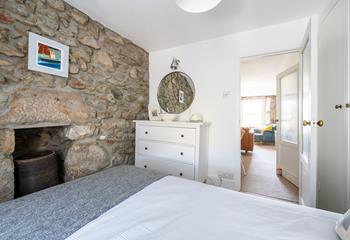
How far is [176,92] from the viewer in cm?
279

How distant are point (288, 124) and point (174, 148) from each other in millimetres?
2207

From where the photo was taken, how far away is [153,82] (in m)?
2.99

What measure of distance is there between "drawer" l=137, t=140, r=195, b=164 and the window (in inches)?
297

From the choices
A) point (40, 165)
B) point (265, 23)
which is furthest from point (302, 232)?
point (265, 23)

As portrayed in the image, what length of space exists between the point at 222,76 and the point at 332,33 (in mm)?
1222

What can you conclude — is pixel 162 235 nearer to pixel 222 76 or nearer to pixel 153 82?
pixel 222 76

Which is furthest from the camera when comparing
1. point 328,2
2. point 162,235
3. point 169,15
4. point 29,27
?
point 169,15

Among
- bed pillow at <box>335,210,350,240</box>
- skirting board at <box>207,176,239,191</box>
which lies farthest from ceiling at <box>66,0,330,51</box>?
skirting board at <box>207,176,239,191</box>

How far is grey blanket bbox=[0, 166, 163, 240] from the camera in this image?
0.63 meters

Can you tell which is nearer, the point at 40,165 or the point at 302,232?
the point at 302,232

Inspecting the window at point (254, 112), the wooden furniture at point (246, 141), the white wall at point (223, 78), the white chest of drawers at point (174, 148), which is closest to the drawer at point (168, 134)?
the white chest of drawers at point (174, 148)

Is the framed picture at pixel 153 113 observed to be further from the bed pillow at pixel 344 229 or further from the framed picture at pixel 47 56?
the bed pillow at pixel 344 229

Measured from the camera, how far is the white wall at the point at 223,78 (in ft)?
7.23

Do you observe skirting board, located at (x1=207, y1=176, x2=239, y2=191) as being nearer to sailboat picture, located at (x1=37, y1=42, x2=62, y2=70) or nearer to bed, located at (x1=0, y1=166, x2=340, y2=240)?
bed, located at (x1=0, y1=166, x2=340, y2=240)
